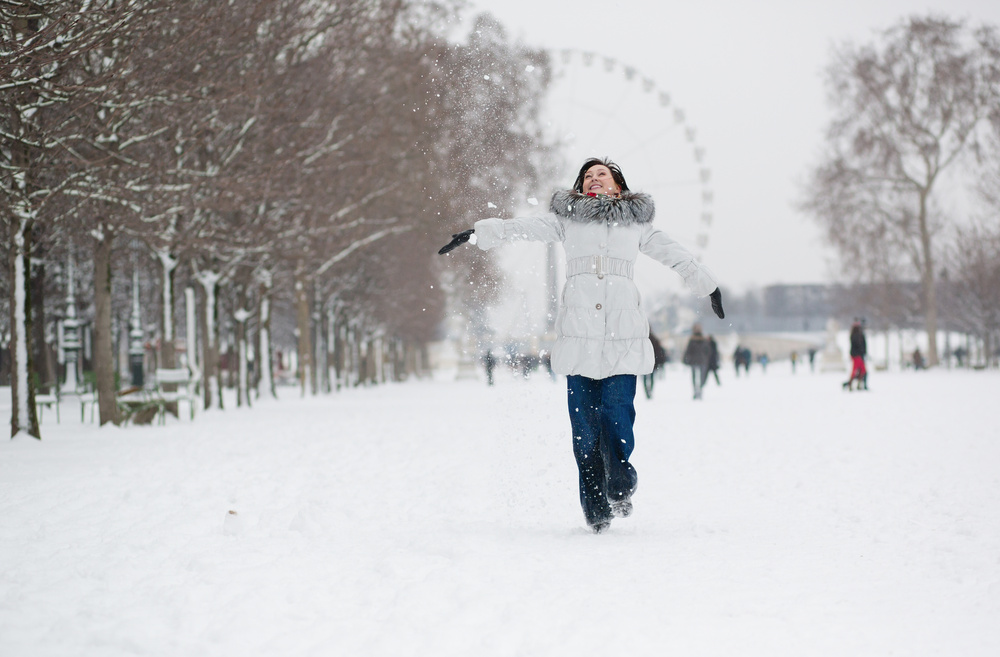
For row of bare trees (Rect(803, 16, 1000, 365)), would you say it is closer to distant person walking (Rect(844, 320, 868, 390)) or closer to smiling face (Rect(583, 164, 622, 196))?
distant person walking (Rect(844, 320, 868, 390))

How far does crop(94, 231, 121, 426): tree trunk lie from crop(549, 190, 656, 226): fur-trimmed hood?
11.8 meters

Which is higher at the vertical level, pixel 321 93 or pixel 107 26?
pixel 321 93

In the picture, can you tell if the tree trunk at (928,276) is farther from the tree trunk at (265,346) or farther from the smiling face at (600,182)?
the smiling face at (600,182)

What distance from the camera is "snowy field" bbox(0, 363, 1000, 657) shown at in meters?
4.13

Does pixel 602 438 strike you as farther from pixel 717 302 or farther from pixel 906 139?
pixel 906 139

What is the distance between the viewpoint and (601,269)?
6.32m

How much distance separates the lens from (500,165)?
27984mm

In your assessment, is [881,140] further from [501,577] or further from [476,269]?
[501,577]

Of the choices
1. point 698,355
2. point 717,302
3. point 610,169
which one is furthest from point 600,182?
point 698,355

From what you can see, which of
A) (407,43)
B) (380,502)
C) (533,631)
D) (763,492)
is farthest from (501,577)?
(407,43)

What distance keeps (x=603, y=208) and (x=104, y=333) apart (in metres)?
12.5

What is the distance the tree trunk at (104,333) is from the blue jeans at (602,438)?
465 inches

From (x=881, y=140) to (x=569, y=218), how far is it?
44.2 meters

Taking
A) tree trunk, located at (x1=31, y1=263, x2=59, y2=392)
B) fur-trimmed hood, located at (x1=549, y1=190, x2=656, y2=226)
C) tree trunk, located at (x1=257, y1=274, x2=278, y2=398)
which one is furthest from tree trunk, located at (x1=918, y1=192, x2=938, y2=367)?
fur-trimmed hood, located at (x1=549, y1=190, x2=656, y2=226)
